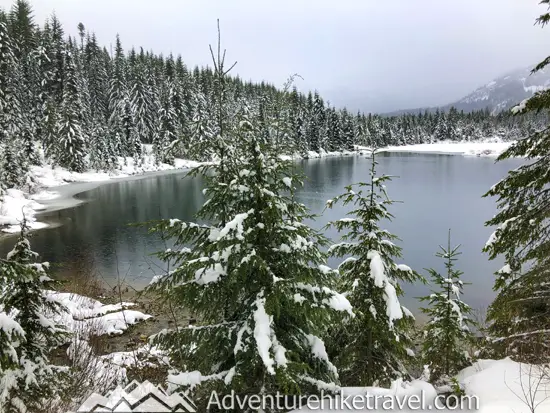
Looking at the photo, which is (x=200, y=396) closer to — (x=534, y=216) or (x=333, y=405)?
(x=333, y=405)

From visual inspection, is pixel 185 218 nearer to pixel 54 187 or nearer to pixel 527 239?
pixel 527 239

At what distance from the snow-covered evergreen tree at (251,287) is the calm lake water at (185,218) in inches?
141

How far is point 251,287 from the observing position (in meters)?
4.57

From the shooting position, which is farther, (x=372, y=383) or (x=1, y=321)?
(x=372, y=383)

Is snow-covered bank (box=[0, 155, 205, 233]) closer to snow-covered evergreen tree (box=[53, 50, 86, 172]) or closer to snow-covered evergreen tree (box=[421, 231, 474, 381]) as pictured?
snow-covered evergreen tree (box=[53, 50, 86, 172])

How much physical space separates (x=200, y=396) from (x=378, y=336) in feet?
11.2

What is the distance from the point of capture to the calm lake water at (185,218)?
1956 cm

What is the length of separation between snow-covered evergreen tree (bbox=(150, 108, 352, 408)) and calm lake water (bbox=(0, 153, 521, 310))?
358 centimetres

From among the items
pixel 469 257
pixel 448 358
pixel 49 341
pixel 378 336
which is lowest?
pixel 469 257

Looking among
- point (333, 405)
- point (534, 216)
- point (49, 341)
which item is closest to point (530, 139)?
point (534, 216)

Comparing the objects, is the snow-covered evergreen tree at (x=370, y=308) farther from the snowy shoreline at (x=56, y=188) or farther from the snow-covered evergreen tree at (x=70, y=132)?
the snow-covered evergreen tree at (x=70, y=132)

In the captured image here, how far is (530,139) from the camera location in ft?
22.0

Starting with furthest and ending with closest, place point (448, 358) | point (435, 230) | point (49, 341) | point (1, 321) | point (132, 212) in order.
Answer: point (132, 212)
point (435, 230)
point (448, 358)
point (49, 341)
point (1, 321)

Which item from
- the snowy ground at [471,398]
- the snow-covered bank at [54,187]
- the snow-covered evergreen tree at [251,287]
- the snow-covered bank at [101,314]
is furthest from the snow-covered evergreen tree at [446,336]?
the snow-covered bank at [54,187]
